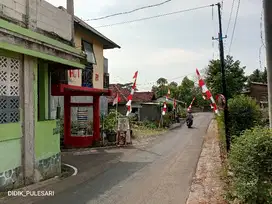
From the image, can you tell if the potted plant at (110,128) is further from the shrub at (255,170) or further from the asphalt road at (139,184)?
the shrub at (255,170)

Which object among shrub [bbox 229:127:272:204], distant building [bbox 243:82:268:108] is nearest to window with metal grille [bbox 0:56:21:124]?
shrub [bbox 229:127:272:204]

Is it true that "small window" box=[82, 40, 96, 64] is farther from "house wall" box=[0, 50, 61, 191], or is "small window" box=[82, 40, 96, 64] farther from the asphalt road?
"house wall" box=[0, 50, 61, 191]

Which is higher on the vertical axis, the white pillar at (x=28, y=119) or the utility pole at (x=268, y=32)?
the utility pole at (x=268, y=32)

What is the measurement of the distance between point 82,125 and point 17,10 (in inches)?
384

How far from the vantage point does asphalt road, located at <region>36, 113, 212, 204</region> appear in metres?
7.61

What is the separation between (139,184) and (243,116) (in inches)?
247

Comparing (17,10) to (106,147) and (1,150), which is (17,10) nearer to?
(1,150)

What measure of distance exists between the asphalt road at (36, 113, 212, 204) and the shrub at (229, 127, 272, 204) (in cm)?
190

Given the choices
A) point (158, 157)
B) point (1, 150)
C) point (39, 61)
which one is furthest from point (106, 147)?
point (1, 150)

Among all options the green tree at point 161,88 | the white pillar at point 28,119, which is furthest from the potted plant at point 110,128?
the green tree at point 161,88

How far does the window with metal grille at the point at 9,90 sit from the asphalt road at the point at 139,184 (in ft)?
7.90

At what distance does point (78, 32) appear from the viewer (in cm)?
1991

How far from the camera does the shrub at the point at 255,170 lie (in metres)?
5.53

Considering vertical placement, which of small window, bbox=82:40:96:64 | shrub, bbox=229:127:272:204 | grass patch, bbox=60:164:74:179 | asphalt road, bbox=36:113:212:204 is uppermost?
small window, bbox=82:40:96:64
